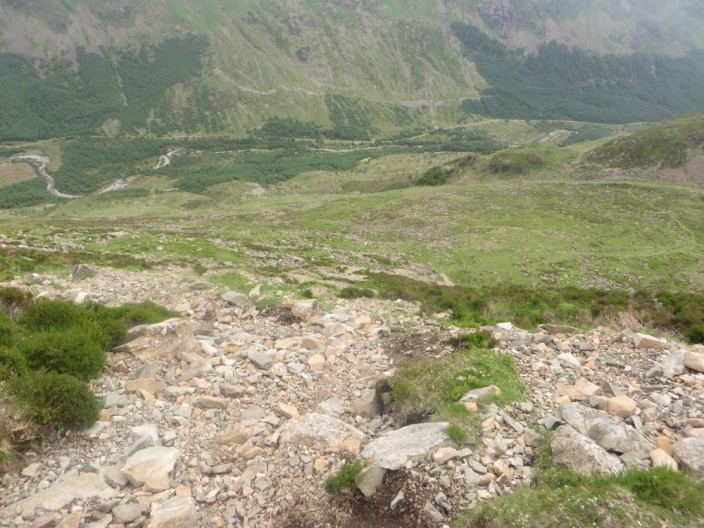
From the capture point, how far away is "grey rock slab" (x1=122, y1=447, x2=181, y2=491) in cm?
780

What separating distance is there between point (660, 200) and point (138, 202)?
138703 mm

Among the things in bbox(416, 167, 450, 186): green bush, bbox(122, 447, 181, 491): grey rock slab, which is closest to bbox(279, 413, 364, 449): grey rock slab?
bbox(122, 447, 181, 491): grey rock slab

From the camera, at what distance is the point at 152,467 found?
8.02 m

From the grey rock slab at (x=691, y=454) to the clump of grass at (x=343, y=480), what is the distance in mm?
5467

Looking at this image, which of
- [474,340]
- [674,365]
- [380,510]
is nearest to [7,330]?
[380,510]

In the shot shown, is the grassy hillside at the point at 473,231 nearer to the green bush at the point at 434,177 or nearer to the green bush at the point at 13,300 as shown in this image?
the green bush at the point at 434,177

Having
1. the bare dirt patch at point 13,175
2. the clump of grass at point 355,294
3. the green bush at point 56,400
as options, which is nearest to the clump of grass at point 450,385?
the green bush at point 56,400

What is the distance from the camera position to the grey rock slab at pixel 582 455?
7293mm

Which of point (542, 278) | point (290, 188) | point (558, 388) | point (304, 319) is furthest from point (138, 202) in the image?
point (558, 388)

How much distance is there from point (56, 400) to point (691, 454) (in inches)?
475

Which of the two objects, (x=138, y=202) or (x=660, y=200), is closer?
(x=660, y=200)

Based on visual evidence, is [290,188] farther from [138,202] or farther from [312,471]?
[312,471]

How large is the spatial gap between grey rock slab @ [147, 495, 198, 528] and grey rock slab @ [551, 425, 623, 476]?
6430 mm

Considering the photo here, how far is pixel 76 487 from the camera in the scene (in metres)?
7.67
